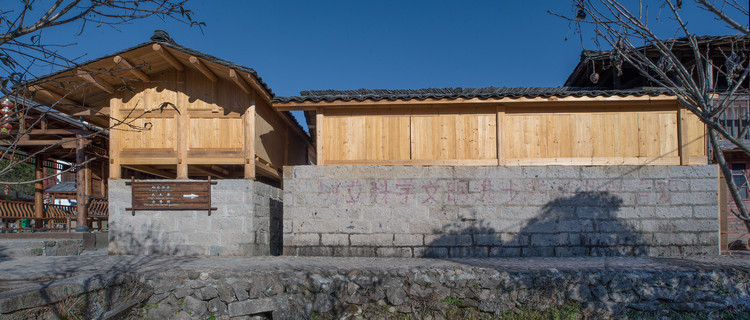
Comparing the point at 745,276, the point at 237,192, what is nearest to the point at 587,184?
the point at 745,276

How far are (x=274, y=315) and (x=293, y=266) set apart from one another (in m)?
0.85

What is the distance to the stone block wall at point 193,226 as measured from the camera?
8.33 meters

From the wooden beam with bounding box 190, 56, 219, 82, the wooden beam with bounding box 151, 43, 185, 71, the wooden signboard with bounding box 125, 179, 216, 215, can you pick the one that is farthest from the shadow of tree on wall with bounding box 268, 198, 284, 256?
the wooden beam with bounding box 151, 43, 185, 71

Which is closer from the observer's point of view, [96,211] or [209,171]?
[209,171]

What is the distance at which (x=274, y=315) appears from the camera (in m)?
6.18

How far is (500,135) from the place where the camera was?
8344 mm

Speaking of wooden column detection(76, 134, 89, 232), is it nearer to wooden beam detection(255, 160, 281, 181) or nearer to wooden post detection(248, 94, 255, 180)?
wooden beam detection(255, 160, 281, 181)

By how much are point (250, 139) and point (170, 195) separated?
1.81 m

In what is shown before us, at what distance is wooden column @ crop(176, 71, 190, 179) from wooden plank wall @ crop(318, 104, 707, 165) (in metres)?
2.82

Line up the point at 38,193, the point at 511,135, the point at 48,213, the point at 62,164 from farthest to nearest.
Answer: the point at 48,213, the point at 38,193, the point at 62,164, the point at 511,135

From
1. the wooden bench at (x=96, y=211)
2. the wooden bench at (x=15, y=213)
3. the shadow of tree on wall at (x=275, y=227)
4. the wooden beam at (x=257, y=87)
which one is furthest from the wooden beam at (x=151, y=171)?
the wooden bench at (x=15, y=213)

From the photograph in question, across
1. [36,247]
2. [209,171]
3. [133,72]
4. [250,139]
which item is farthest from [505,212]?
[36,247]

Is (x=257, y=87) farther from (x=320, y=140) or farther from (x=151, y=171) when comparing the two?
(x=151, y=171)

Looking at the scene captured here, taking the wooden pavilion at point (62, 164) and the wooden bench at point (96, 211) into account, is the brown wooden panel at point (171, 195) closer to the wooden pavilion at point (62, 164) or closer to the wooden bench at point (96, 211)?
the wooden pavilion at point (62, 164)
